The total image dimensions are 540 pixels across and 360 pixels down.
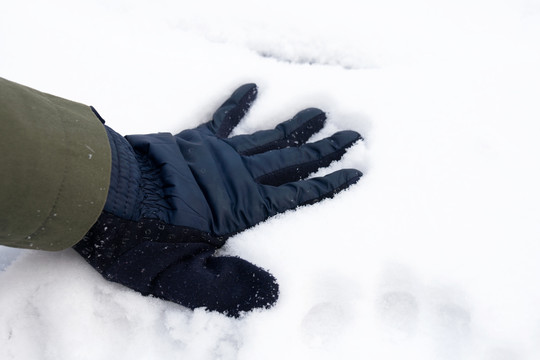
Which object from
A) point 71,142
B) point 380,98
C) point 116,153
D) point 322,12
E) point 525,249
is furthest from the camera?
point 322,12

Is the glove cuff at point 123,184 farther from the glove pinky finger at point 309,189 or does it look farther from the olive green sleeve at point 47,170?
the glove pinky finger at point 309,189

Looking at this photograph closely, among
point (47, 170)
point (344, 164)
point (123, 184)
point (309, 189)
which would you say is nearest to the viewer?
point (47, 170)

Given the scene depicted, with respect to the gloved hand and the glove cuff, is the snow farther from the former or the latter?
the glove cuff

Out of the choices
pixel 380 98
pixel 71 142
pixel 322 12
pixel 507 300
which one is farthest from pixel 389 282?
pixel 322 12

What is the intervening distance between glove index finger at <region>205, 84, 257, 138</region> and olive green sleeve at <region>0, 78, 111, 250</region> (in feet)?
1.34

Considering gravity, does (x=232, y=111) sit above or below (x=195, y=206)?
above

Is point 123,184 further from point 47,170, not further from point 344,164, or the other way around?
point 344,164

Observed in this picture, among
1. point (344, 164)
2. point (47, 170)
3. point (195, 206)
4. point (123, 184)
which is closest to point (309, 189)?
point (344, 164)

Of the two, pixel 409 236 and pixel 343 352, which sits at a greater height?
pixel 409 236

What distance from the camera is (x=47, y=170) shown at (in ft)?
2.21

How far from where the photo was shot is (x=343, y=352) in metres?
0.84

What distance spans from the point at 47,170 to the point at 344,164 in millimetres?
688

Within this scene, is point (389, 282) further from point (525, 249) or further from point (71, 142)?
point (71, 142)

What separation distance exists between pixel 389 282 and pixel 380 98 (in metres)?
0.53
